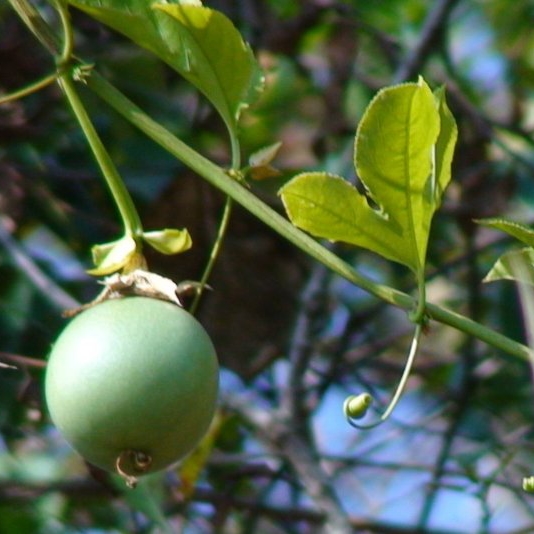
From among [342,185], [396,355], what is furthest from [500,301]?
[342,185]

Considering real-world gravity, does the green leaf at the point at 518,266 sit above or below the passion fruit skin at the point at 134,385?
above

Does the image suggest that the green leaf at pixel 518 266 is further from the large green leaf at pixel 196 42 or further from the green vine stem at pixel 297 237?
the large green leaf at pixel 196 42

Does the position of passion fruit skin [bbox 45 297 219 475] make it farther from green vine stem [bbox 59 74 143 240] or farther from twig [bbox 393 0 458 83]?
twig [bbox 393 0 458 83]

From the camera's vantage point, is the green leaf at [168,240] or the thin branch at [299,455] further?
the thin branch at [299,455]

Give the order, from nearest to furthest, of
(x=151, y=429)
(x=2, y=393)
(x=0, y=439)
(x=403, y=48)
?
(x=151, y=429)
(x=2, y=393)
(x=0, y=439)
(x=403, y=48)

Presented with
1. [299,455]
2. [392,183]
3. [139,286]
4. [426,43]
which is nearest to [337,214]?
[392,183]

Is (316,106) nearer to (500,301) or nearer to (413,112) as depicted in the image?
(500,301)

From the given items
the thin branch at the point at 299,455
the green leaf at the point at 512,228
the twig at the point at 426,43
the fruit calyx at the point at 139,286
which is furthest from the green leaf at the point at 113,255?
the twig at the point at 426,43

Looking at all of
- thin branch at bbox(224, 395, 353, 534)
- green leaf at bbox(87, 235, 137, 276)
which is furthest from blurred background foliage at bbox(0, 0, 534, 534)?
green leaf at bbox(87, 235, 137, 276)
